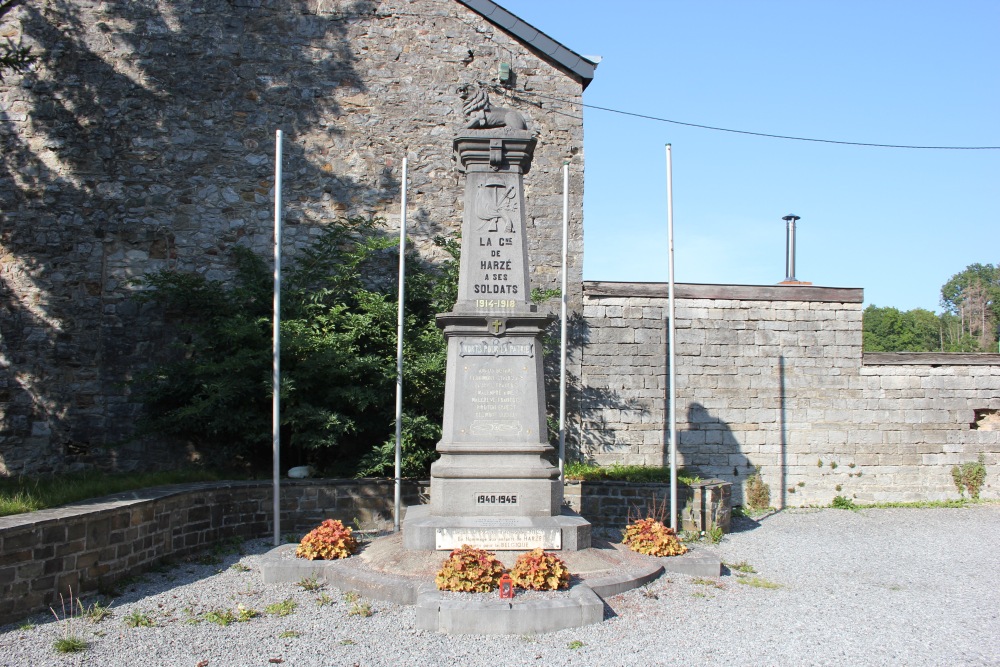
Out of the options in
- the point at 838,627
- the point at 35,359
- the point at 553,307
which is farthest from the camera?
the point at 553,307

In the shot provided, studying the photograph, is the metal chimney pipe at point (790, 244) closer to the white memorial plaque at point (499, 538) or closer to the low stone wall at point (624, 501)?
the low stone wall at point (624, 501)

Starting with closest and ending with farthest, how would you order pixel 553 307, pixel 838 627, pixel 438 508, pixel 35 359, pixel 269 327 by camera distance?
pixel 838 627 → pixel 438 508 → pixel 269 327 → pixel 35 359 → pixel 553 307

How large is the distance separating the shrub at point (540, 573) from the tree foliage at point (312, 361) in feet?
14.0

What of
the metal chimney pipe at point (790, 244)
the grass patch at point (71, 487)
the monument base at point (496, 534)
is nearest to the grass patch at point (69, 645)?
the grass patch at point (71, 487)

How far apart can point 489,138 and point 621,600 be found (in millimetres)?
4345

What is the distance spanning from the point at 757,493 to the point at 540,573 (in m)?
7.39

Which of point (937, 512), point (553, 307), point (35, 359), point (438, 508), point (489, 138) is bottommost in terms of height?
point (937, 512)

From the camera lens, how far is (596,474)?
11.1m

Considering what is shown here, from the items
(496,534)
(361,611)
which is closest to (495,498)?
(496,534)

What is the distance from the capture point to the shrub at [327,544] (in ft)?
24.2

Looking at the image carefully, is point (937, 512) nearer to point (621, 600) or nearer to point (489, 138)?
point (621, 600)

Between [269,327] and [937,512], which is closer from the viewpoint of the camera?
[269,327]

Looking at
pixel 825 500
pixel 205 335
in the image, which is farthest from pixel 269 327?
pixel 825 500

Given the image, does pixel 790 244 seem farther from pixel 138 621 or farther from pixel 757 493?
pixel 138 621
